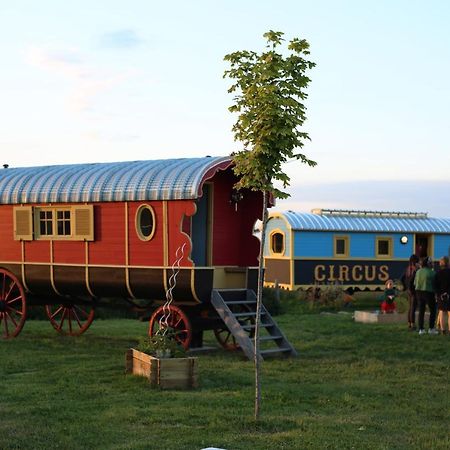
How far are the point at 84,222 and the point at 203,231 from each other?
2360 millimetres

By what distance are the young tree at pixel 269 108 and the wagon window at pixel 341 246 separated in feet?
70.2

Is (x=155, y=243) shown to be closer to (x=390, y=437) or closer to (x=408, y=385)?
(x=408, y=385)

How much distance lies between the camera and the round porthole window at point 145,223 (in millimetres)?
15055

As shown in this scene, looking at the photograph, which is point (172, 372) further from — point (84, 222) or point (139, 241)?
point (84, 222)

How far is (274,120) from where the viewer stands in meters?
8.91

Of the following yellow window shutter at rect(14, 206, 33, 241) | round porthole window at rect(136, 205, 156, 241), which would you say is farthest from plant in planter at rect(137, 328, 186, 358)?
yellow window shutter at rect(14, 206, 33, 241)

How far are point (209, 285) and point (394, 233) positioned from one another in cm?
1845

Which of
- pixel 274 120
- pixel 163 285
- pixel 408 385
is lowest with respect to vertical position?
pixel 408 385

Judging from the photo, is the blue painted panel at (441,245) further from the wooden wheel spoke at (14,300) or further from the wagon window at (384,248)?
the wooden wheel spoke at (14,300)

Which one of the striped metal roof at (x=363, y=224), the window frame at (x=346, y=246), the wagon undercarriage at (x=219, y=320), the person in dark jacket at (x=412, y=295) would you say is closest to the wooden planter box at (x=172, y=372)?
the wagon undercarriage at (x=219, y=320)

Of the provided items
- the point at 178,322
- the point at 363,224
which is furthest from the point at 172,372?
the point at 363,224

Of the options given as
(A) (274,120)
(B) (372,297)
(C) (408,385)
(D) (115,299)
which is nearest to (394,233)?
(B) (372,297)

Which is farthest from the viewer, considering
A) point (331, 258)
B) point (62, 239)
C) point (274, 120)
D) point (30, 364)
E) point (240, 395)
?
point (331, 258)

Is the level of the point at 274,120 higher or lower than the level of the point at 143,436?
higher
